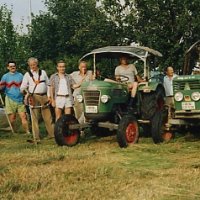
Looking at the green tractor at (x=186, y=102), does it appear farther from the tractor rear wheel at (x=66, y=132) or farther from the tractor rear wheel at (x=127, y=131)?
the tractor rear wheel at (x=66, y=132)

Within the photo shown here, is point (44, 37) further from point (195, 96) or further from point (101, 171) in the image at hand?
point (101, 171)

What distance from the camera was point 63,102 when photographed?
35.8 ft

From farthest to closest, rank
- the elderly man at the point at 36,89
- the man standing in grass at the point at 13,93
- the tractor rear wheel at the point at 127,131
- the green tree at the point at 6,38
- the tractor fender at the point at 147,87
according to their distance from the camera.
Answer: the green tree at the point at 6,38
the man standing in grass at the point at 13,93
the elderly man at the point at 36,89
the tractor fender at the point at 147,87
the tractor rear wheel at the point at 127,131

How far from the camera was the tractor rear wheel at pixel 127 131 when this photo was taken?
9742 millimetres

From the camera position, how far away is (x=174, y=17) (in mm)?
20812

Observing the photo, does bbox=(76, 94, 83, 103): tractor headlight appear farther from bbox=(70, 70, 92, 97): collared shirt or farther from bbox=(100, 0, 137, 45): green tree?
bbox=(100, 0, 137, 45): green tree

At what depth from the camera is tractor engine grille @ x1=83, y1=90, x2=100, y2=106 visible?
1034 cm

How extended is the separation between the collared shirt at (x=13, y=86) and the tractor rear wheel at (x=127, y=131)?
3064 millimetres

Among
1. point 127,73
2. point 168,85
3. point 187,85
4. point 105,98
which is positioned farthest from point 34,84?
point 187,85

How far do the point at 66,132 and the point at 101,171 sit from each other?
3.32 m

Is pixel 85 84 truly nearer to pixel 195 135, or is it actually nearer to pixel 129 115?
pixel 129 115

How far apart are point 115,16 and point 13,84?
435 inches

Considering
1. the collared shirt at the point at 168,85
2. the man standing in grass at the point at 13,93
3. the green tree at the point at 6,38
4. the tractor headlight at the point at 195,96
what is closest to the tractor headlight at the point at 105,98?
the tractor headlight at the point at 195,96

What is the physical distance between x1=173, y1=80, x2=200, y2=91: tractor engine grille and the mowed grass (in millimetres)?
1004
